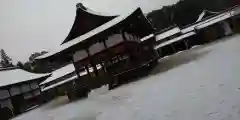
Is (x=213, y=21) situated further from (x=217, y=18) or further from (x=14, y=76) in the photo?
(x=14, y=76)

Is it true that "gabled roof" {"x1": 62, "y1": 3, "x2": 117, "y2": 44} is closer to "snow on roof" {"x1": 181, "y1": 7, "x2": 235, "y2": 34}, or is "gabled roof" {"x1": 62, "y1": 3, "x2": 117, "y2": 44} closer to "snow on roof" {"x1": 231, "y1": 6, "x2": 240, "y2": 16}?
"snow on roof" {"x1": 181, "y1": 7, "x2": 235, "y2": 34}

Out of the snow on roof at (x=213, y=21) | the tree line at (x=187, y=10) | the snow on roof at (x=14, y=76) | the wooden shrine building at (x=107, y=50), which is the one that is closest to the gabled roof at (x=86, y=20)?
the wooden shrine building at (x=107, y=50)

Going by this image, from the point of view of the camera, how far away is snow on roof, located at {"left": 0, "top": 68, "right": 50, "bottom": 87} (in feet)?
81.6

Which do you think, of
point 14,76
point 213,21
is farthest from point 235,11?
point 14,76

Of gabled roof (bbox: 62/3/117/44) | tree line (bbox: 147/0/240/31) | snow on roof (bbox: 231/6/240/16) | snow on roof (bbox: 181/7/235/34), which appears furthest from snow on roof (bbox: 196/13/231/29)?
tree line (bbox: 147/0/240/31)

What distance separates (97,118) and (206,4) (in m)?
45.9

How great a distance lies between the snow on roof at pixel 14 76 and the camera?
81.6 feet

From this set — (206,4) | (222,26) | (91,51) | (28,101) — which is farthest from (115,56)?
(206,4)

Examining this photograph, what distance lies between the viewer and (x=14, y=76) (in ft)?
88.7

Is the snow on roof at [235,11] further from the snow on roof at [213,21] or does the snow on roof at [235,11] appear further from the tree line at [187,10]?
the tree line at [187,10]

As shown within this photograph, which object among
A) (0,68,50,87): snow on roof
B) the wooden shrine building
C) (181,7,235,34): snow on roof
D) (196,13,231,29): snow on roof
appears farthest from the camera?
(196,13,231,29): snow on roof

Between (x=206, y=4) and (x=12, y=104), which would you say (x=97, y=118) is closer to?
(x=12, y=104)

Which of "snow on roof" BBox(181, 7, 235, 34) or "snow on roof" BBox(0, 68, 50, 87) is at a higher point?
"snow on roof" BBox(0, 68, 50, 87)

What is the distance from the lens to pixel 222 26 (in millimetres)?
27859
